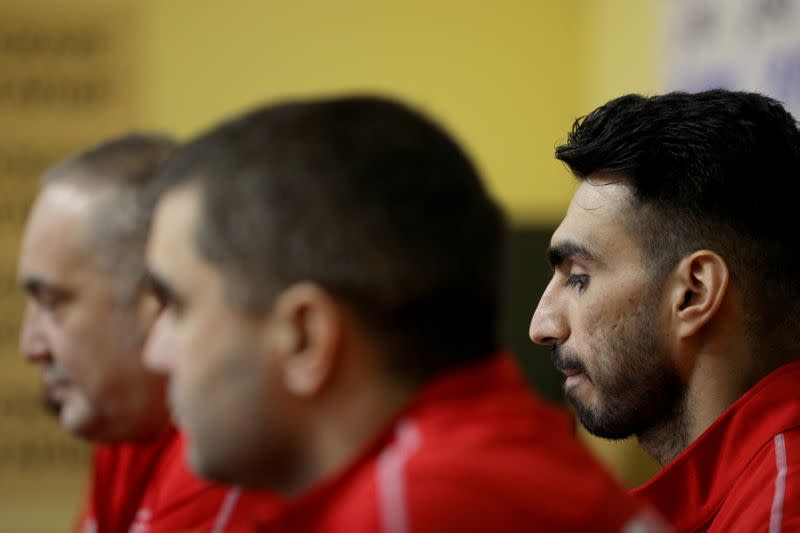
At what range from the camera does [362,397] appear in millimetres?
760

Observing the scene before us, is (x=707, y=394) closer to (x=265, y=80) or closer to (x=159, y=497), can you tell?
(x=159, y=497)

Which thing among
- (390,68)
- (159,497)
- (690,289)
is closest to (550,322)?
(690,289)

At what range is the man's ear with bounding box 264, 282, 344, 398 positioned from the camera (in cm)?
74

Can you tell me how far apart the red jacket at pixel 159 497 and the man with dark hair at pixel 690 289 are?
48 centimetres

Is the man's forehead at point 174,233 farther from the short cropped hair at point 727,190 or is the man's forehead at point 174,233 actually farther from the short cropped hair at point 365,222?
the short cropped hair at point 727,190

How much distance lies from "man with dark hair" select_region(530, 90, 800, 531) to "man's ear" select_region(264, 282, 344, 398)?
0.62 meters

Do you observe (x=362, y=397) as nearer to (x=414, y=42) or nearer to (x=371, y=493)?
(x=371, y=493)

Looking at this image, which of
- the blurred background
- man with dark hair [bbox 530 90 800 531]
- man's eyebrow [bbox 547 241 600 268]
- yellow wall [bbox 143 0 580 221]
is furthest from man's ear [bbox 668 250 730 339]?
yellow wall [bbox 143 0 580 221]

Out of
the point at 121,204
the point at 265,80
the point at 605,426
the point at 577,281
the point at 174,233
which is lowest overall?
the point at 265,80

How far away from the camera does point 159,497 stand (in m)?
1.13

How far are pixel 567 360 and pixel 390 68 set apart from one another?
2498 mm

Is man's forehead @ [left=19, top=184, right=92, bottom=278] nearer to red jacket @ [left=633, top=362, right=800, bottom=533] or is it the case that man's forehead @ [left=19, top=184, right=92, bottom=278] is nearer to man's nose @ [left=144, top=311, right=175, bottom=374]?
man's nose @ [left=144, top=311, right=175, bottom=374]

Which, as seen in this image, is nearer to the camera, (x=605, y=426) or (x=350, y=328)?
(x=350, y=328)

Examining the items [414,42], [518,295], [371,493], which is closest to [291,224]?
[371,493]
